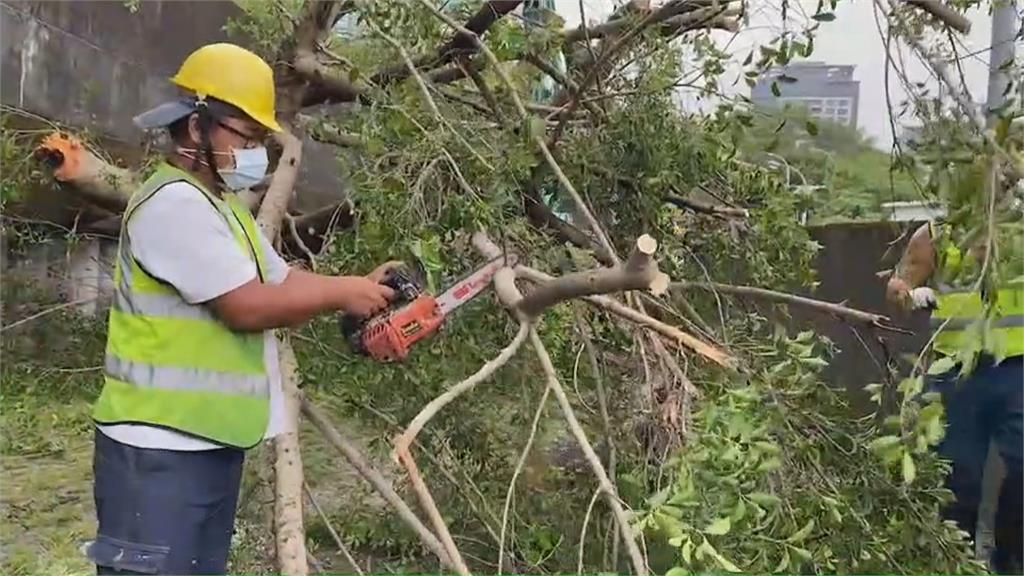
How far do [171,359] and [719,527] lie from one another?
3.06ft

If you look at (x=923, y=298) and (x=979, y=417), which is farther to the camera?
(x=979, y=417)

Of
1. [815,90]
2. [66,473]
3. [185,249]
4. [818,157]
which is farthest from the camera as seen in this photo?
[66,473]

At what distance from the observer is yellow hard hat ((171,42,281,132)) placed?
71.1 inches

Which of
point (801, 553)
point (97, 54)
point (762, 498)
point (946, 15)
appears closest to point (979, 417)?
point (946, 15)

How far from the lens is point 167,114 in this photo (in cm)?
175

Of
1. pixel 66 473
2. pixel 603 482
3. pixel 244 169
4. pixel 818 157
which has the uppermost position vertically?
pixel 244 169

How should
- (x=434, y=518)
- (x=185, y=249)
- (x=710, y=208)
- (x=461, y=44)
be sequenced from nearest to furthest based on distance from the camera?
1. (x=185, y=249)
2. (x=434, y=518)
3. (x=461, y=44)
4. (x=710, y=208)

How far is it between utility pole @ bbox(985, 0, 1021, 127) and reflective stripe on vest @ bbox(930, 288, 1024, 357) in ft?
1.40

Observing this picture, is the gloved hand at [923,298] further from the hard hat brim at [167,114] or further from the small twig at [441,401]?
the hard hat brim at [167,114]

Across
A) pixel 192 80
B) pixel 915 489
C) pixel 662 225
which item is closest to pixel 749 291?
pixel 662 225

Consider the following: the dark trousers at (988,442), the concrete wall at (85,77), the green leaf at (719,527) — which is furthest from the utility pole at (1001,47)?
the concrete wall at (85,77)

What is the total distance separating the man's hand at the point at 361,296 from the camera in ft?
5.76

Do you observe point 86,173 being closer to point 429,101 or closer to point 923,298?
point 429,101

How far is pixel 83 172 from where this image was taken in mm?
2902
